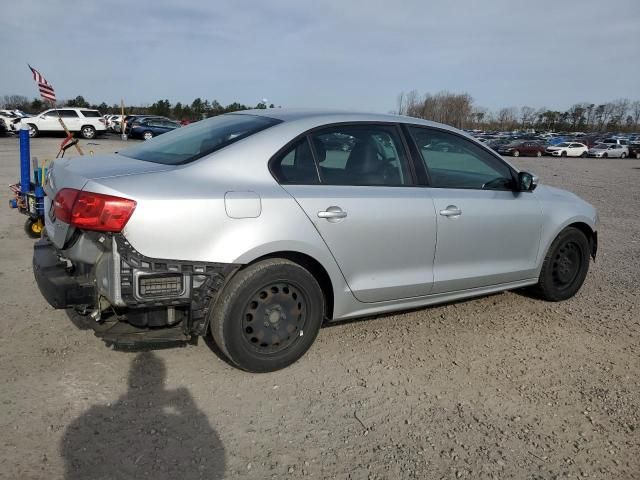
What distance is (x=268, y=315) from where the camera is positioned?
3291 mm

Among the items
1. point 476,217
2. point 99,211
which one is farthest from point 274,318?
point 476,217

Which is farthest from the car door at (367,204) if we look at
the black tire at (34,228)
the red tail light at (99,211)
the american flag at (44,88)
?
the american flag at (44,88)

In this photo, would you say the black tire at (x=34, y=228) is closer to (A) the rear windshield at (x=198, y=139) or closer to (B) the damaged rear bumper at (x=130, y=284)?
(A) the rear windshield at (x=198, y=139)

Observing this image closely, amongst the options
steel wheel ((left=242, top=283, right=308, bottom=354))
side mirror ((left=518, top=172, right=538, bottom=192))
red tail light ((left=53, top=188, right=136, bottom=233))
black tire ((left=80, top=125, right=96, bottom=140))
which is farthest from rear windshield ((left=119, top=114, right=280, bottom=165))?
black tire ((left=80, top=125, right=96, bottom=140))

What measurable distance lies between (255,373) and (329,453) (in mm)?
887

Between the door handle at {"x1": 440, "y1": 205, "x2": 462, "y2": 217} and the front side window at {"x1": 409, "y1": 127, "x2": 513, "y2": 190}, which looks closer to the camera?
the door handle at {"x1": 440, "y1": 205, "x2": 462, "y2": 217}

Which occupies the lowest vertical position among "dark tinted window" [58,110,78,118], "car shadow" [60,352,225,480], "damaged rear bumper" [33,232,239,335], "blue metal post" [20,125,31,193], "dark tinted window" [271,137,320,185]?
"car shadow" [60,352,225,480]

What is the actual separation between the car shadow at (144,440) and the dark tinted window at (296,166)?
4.64ft

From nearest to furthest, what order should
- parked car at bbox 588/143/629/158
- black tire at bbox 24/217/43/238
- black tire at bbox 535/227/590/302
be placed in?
black tire at bbox 535/227/590/302 → black tire at bbox 24/217/43/238 → parked car at bbox 588/143/629/158

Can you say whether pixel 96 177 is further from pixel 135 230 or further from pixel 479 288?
pixel 479 288

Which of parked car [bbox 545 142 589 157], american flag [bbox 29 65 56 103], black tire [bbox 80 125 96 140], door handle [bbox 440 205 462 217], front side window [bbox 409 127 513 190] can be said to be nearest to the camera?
door handle [bbox 440 205 462 217]

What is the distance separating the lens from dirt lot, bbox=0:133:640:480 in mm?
2559

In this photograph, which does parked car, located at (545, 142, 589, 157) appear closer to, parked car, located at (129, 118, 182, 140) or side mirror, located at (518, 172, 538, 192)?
parked car, located at (129, 118, 182, 140)

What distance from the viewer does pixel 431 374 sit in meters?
3.50
